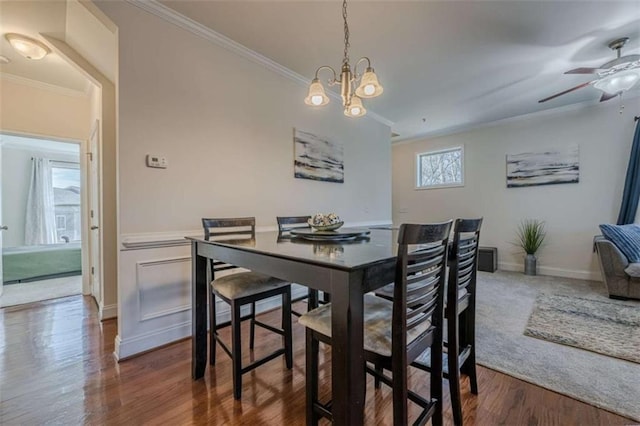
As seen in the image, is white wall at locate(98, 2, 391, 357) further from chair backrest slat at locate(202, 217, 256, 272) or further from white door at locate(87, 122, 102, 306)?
white door at locate(87, 122, 102, 306)

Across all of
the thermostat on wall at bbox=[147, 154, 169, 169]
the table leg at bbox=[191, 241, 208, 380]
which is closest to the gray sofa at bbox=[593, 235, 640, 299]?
the table leg at bbox=[191, 241, 208, 380]

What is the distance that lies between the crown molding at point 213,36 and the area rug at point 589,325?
3.43 meters

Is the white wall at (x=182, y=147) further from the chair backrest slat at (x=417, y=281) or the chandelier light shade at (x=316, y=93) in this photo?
the chair backrest slat at (x=417, y=281)

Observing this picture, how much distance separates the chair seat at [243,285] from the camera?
1553 millimetres

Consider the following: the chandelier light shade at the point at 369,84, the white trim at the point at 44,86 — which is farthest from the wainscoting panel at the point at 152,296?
the white trim at the point at 44,86

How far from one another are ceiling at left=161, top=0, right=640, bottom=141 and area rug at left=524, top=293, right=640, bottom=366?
2.57 m

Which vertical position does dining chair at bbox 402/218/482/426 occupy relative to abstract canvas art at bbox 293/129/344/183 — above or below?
below

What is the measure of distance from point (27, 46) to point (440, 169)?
19.5 ft

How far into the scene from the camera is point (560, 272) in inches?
164

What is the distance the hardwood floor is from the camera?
52.8 inches

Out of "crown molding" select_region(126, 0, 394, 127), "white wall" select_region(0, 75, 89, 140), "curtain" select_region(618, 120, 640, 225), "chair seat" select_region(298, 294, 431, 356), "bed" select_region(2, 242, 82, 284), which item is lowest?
"bed" select_region(2, 242, 82, 284)

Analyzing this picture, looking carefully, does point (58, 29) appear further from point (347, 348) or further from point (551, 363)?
point (551, 363)

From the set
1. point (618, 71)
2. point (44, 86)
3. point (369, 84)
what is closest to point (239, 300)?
point (369, 84)

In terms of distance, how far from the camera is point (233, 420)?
52.3 inches
